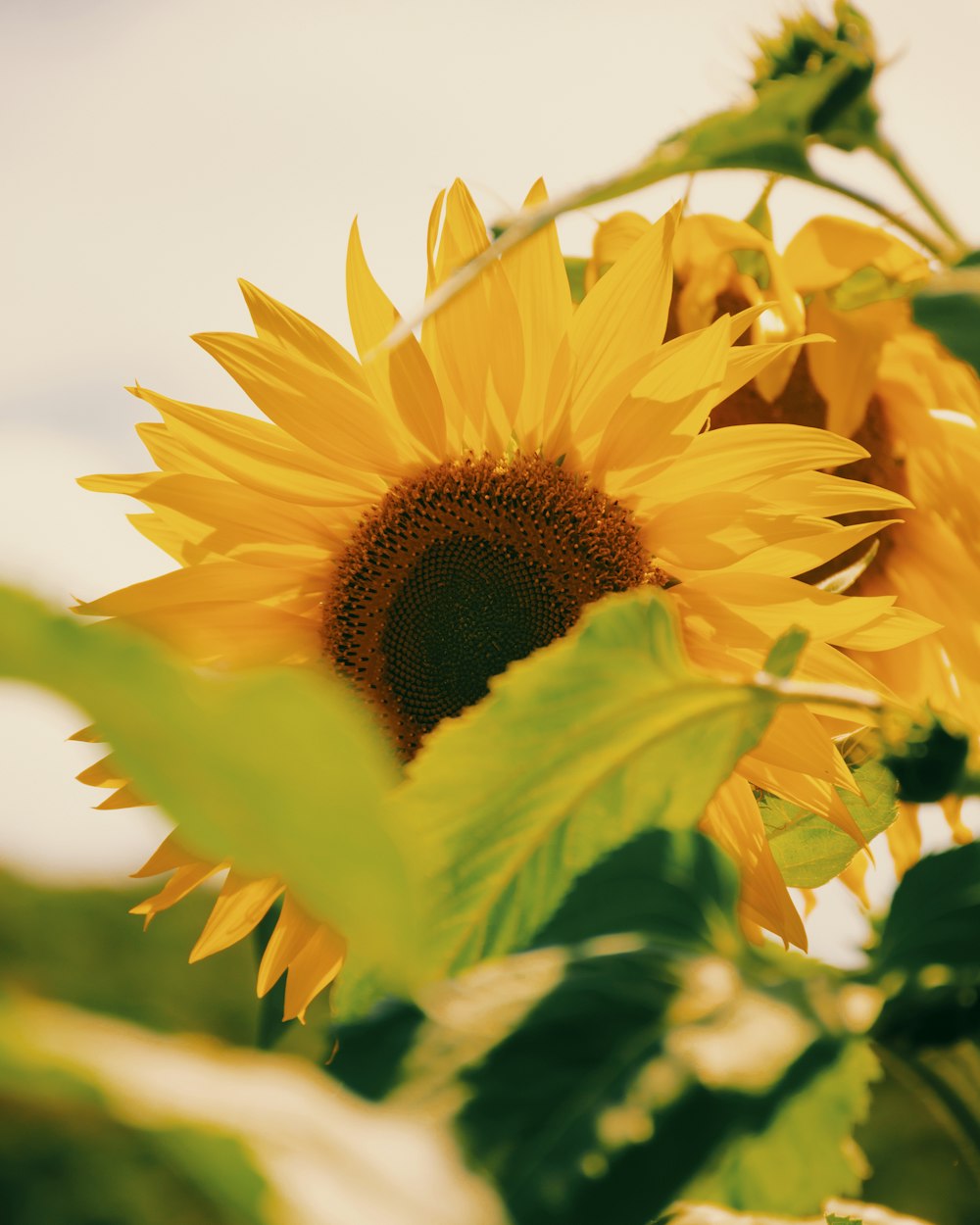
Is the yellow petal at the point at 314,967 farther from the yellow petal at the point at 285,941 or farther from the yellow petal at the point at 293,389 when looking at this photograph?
the yellow petal at the point at 293,389

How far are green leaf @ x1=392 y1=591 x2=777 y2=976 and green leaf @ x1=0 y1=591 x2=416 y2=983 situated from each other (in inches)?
4.7

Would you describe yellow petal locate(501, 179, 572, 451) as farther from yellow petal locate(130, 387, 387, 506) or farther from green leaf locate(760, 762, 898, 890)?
green leaf locate(760, 762, 898, 890)

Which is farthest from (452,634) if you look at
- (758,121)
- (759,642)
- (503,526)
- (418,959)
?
(418,959)

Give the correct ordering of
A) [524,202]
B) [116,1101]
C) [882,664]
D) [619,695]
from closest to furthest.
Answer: [116,1101]
[619,695]
[524,202]
[882,664]

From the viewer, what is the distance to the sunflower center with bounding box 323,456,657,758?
0.70 metres

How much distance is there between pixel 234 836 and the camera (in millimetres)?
136

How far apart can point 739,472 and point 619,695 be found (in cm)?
34

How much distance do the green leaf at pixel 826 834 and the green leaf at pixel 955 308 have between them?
0.30 m

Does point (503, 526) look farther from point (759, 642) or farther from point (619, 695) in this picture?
point (619, 695)

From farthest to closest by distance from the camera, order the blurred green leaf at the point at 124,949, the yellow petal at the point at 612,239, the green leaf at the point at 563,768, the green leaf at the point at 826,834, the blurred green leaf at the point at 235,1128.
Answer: the blurred green leaf at the point at 124,949 → the yellow petal at the point at 612,239 → the green leaf at the point at 826,834 → the green leaf at the point at 563,768 → the blurred green leaf at the point at 235,1128

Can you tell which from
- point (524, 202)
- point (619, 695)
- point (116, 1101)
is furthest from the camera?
point (524, 202)

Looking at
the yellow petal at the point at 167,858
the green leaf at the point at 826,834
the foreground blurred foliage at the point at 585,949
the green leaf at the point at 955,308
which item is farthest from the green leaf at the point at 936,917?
the yellow petal at the point at 167,858

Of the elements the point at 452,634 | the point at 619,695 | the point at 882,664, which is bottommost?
the point at 882,664

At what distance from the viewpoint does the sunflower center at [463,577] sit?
0.70 meters
